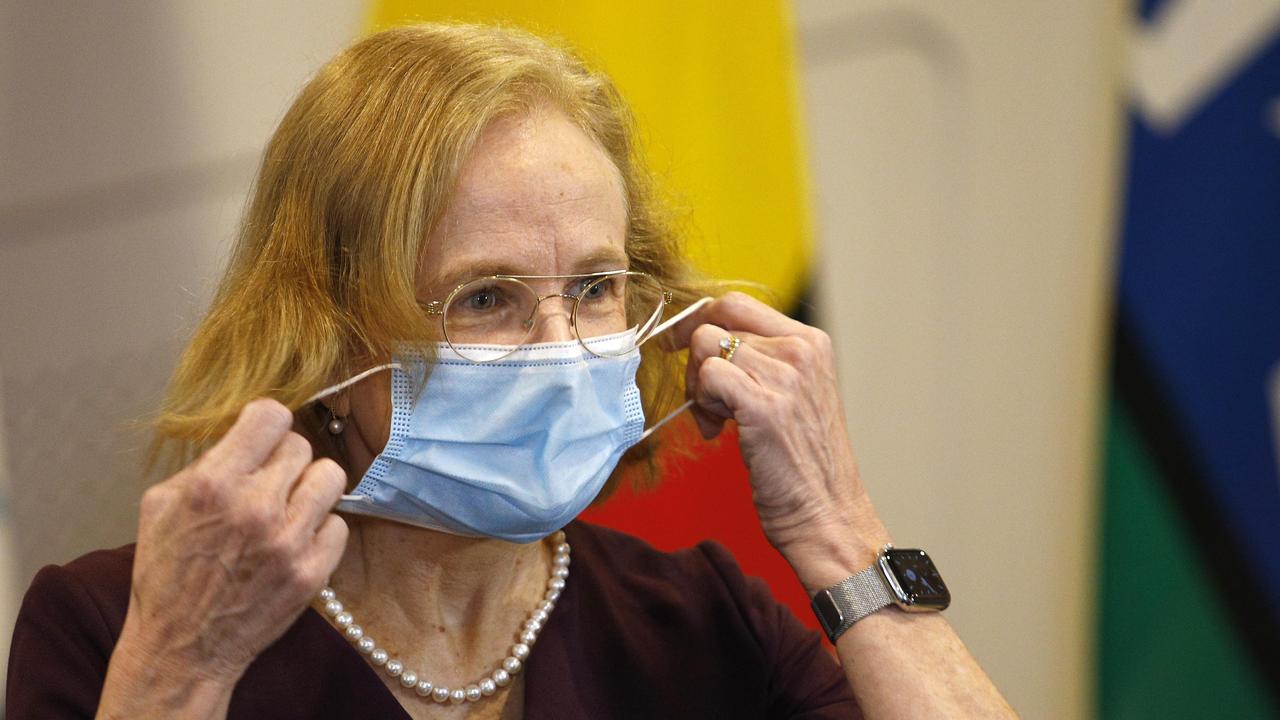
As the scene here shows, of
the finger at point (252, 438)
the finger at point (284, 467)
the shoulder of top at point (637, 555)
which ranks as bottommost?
the shoulder of top at point (637, 555)

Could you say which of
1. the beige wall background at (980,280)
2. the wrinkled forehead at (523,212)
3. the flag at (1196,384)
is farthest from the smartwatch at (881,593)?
the flag at (1196,384)

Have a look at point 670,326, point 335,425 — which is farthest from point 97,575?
point 670,326

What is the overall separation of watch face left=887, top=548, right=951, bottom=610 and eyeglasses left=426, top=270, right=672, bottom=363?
0.45 metres

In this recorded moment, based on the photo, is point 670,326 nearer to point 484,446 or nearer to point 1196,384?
point 484,446

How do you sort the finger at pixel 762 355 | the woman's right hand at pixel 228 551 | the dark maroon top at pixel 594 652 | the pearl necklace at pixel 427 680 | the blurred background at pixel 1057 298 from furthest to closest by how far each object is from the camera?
the blurred background at pixel 1057 298
the finger at pixel 762 355
the pearl necklace at pixel 427 680
the dark maroon top at pixel 594 652
the woman's right hand at pixel 228 551

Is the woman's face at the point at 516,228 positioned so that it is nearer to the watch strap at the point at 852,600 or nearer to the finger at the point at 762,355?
the finger at the point at 762,355

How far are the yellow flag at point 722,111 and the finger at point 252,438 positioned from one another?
42.8 inches

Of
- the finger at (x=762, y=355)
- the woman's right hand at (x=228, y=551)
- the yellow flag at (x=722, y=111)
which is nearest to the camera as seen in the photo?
the woman's right hand at (x=228, y=551)

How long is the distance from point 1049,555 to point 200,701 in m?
2.05

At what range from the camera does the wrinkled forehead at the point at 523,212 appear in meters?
1.40

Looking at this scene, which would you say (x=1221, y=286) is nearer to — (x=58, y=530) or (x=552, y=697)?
(x=552, y=697)

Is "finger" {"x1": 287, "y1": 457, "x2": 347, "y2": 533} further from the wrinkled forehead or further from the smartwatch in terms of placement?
the smartwatch

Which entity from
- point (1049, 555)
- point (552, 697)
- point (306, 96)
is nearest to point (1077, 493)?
point (1049, 555)

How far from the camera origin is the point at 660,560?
1.78 m
